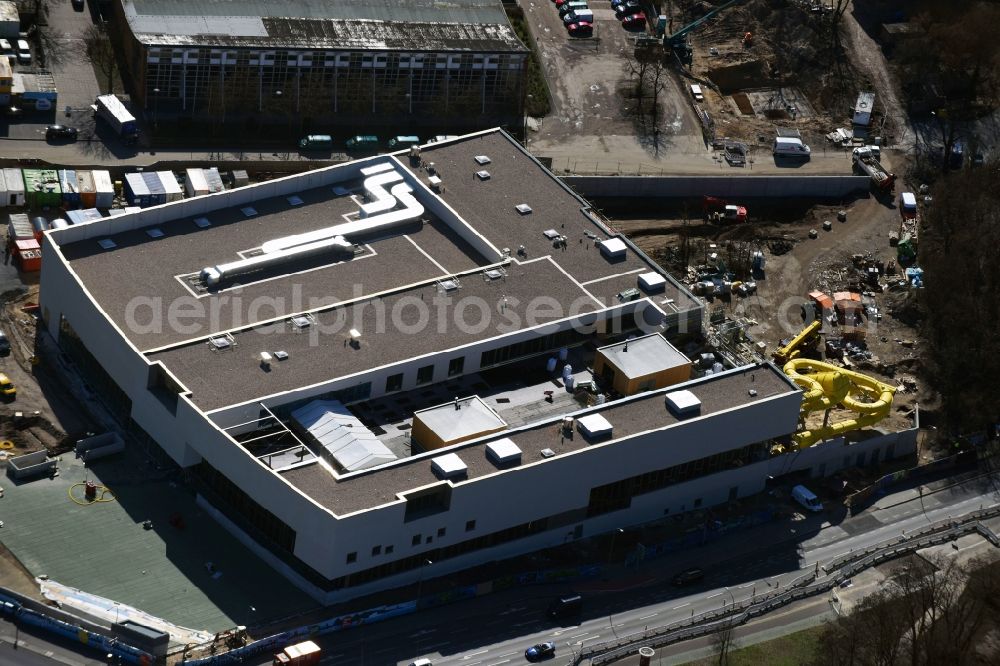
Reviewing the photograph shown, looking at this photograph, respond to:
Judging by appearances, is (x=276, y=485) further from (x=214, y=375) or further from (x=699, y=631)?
(x=699, y=631)

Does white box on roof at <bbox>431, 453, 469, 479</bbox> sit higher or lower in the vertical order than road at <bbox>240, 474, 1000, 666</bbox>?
higher

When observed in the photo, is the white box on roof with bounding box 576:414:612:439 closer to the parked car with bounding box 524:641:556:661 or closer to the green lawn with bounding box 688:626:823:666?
the parked car with bounding box 524:641:556:661

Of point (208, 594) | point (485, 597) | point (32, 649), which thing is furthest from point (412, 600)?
point (32, 649)

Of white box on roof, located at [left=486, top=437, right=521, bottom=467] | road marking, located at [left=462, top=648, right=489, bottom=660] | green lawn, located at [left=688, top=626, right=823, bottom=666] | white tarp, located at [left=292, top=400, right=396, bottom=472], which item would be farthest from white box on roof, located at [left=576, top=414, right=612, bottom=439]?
green lawn, located at [left=688, top=626, right=823, bottom=666]

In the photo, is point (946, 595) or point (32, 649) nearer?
point (32, 649)

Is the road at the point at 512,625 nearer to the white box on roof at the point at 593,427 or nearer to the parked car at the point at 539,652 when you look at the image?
the parked car at the point at 539,652
